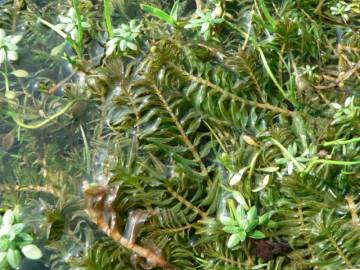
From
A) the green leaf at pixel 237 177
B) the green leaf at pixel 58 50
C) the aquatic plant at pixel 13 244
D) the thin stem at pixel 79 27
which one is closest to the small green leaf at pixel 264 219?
the green leaf at pixel 237 177

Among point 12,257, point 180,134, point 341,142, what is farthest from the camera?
point 180,134

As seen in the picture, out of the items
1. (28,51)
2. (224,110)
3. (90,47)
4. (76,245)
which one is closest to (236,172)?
(224,110)

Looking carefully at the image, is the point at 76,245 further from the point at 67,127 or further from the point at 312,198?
the point at 312,198

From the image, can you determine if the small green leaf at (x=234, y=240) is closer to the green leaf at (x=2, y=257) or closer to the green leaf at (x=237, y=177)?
the green leaf at (x=237, y=177)

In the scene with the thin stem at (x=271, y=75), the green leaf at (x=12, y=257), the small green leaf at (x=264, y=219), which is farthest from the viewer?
the thin stem at (x=271, y=75)

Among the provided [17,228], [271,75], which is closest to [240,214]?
[271,75]

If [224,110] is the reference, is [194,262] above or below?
below

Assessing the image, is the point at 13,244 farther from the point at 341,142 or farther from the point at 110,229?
the point at 341,142

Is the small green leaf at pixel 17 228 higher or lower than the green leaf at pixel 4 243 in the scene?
higher

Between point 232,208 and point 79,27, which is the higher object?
point 79,27
